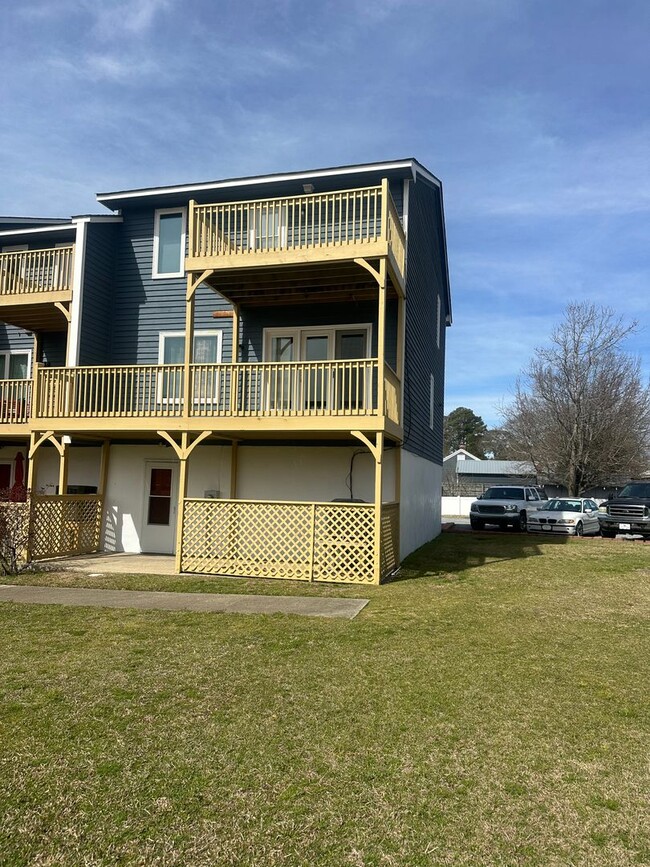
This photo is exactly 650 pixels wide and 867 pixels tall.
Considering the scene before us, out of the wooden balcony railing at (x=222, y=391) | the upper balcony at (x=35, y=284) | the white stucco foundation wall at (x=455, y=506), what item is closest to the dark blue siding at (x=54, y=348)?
the upper balcony at (x=35, y=284)

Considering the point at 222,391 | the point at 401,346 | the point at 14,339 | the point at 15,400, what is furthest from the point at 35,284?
the point at 401,346

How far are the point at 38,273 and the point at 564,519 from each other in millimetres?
18954

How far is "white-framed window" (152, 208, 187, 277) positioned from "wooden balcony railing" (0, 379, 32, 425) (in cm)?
441

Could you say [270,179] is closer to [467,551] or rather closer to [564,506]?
[467,551]

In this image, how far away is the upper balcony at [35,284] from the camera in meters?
15.1

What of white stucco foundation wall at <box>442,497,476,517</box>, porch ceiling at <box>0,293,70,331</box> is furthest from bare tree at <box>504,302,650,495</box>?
porch ceiling at <box>0,293,70,331</box>

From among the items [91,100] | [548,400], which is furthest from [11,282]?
[548,400]

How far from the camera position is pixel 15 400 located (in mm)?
15789

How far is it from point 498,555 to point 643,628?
26.3 feet

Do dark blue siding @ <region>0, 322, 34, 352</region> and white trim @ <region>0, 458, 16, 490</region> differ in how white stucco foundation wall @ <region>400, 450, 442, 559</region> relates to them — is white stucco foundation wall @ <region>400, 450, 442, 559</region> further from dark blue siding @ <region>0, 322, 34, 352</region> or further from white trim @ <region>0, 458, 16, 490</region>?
dark blue siding @ <region>0, 322, 34, 352</region>

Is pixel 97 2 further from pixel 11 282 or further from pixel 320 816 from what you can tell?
pixel 320 816

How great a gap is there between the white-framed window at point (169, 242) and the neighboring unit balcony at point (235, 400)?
308 cm

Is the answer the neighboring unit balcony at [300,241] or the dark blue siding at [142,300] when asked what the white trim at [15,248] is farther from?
the neighboring unit balcony at [300,241]

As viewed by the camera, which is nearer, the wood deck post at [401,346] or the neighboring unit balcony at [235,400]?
the neighboring unit balcony at [235,400]
